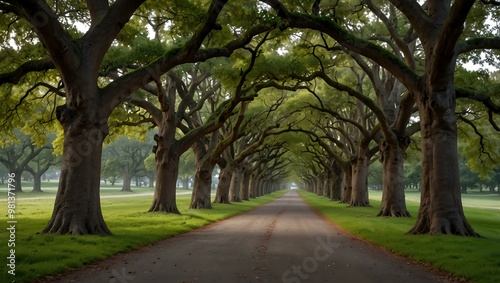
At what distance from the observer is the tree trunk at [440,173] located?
13.5 metres

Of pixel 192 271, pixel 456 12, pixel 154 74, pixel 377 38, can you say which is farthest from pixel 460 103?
pixel 192 271

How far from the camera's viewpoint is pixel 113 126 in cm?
2680

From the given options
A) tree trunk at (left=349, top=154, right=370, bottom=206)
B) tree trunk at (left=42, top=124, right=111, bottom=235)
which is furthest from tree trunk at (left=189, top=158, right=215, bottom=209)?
tree trunk at (left=42, top=124, right=111, bottom=235)

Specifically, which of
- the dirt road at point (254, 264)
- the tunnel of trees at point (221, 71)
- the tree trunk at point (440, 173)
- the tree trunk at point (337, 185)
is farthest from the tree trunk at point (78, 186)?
the tree trunk at point (337, 185)

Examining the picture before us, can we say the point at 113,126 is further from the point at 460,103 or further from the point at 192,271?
the point at 460,103

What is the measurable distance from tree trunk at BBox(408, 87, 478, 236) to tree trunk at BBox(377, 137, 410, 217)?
8.21 metres

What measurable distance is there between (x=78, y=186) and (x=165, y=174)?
11208 mm

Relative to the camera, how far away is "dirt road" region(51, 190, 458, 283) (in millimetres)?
7703

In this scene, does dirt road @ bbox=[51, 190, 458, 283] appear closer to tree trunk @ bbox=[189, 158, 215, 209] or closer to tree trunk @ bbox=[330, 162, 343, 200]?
tree trunk @ bbox=[189, 158, 215, 209]

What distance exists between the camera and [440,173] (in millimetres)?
13820

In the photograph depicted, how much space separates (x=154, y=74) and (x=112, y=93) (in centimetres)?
160

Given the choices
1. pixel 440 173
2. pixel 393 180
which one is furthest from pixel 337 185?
pixel 440 173

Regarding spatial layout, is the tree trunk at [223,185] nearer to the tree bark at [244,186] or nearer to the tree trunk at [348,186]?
the tree bark at [244,186]

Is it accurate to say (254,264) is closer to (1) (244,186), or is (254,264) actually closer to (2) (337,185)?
(1) (244,186)
